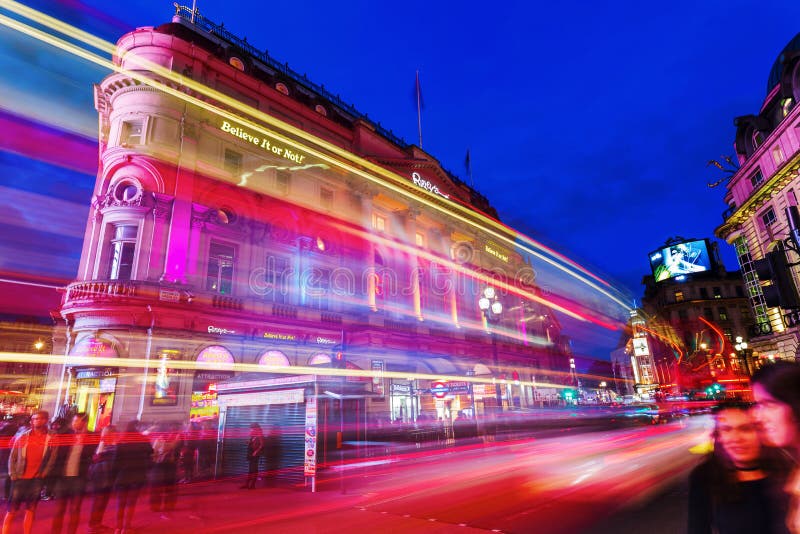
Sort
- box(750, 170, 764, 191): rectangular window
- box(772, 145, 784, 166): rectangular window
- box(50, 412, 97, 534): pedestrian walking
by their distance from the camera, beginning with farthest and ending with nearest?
box(750, 170, 764, 191): rectangular window < box(772, 145, 784, 166): rectangular window < box(50, 412, 97, 534): pedestrian walking

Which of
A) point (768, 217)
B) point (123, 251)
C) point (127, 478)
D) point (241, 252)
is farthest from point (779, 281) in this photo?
point (768, 217)

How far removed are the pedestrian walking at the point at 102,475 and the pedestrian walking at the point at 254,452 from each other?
15.0ft

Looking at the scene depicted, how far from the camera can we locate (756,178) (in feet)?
121

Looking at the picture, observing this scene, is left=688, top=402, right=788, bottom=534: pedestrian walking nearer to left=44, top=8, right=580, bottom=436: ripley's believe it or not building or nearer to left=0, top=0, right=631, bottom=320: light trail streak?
left=44, top=8, right=580, bottom=436: ripley's believe it or not building

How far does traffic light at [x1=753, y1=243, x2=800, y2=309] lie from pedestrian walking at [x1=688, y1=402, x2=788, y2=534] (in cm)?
657

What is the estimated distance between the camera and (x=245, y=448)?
14.3 meters

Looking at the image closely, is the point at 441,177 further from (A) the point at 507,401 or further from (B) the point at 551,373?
(B) the point at 551,373

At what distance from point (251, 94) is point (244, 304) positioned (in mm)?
14110

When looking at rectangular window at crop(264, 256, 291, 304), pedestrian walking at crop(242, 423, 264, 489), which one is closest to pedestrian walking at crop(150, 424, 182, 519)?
pedestrian walking at crop(242, 423, 264, 489)

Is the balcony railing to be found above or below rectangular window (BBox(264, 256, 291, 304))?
below

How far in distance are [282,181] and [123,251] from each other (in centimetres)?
1053

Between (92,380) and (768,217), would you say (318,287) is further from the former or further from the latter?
(768,217)

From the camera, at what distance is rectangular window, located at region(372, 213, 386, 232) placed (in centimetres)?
3562

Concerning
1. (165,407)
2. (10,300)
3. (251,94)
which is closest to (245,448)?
(165,407)
